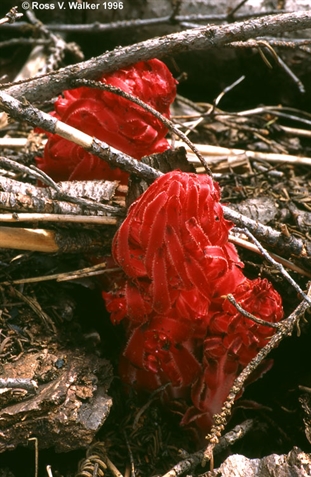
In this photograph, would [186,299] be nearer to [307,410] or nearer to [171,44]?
[307,410]

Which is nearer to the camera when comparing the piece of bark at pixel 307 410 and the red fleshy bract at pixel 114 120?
the piece of bark at pixel 307 410

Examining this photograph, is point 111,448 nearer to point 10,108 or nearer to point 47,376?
point 47,376

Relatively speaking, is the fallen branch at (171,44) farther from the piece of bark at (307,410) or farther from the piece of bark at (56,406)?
the piece of bark at (307,410)

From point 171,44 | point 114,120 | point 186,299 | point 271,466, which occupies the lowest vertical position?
point 271,466

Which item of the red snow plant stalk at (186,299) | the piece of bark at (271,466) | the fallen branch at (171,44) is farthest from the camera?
the fallen branch at (171,44)

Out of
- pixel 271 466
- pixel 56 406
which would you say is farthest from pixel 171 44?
pixel 271 466

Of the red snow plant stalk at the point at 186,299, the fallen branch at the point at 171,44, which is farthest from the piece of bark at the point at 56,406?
the fallen branch at the point at 171,44
